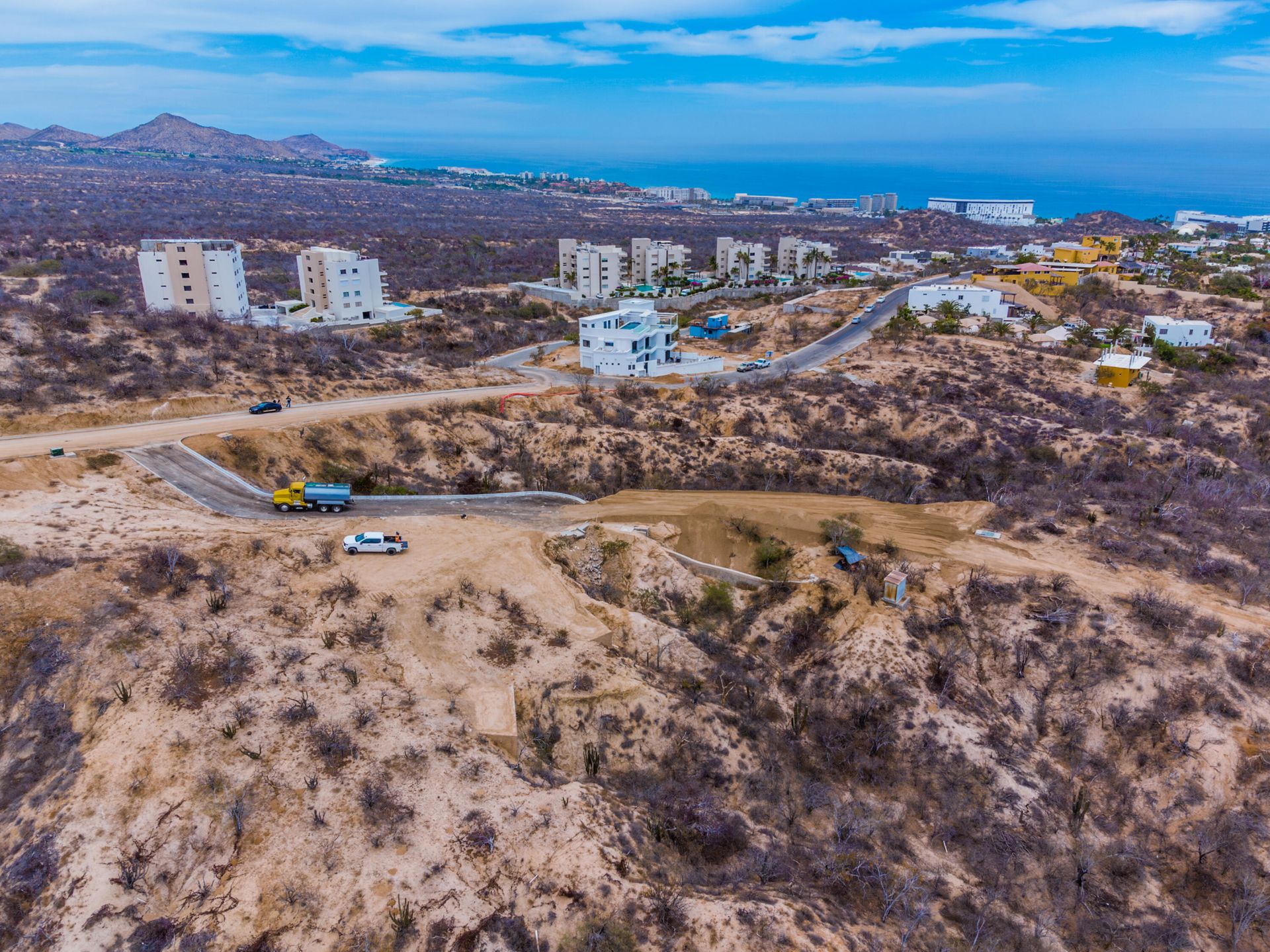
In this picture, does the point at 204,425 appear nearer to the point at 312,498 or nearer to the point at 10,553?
the point at 312,498

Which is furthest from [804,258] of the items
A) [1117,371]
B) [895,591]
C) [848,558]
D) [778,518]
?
[895,591]

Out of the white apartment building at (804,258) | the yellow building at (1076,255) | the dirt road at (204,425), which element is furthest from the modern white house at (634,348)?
the yellow building at (1076,255)

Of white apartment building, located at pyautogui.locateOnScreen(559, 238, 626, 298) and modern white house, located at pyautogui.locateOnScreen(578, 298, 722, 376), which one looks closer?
modern white house, located at pyautogui.locateOnScreen(578, 298, 722, 376)

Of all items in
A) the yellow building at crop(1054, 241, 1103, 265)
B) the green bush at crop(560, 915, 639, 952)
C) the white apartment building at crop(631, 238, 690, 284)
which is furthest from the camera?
the white apartment building at crop(631, 238, 690, 284)

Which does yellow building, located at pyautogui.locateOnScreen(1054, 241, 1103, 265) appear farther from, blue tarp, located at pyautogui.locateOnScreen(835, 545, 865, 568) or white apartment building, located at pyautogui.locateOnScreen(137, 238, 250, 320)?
white apartment building, located at pyautogui.locateOnScreen(137, 238, 250, 320)

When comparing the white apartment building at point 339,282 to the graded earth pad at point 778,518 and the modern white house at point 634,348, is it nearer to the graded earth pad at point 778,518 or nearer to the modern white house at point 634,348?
the modern white house at point 634,348

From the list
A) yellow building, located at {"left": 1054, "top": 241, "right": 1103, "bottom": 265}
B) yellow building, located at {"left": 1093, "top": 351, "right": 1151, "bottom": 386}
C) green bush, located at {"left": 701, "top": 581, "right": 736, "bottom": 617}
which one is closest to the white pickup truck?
green bush, located at {"left": 701, "top": 581, "right": 736, "bottom": 617}

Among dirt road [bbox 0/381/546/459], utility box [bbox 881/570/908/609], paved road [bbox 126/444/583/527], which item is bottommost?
utility box [bbox 881/570/908/609]

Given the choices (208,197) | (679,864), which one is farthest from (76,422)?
(208,197)

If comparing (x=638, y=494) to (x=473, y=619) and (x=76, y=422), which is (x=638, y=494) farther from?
(x=76, y=422)
